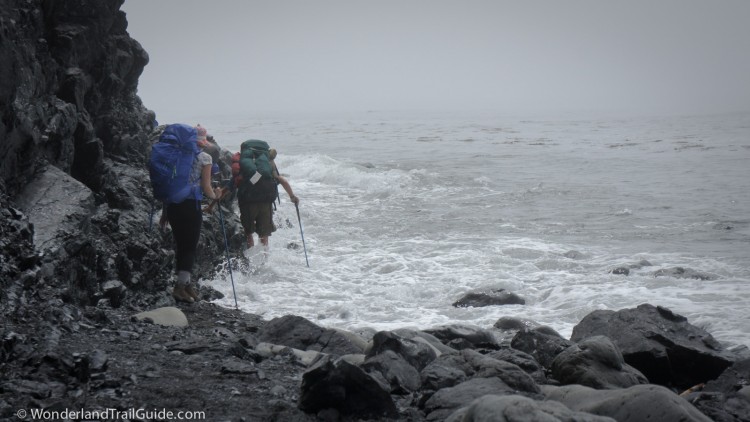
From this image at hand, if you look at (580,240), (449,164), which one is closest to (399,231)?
(580,240)

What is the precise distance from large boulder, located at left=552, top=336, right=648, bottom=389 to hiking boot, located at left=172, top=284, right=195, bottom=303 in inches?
187

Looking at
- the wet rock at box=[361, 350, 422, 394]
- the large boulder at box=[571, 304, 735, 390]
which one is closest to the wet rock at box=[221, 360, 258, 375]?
the wet rock at box=[361, 350, 422, 394]

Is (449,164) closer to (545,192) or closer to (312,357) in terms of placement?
(545,192)

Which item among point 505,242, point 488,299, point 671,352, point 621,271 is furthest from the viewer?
point 505,242

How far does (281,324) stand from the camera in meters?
7.36

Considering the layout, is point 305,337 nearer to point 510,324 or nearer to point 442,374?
point 442,374

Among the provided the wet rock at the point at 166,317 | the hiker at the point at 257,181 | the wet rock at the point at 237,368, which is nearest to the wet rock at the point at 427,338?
the wet rock at the point at 237,368

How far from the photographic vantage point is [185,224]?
27.2ft

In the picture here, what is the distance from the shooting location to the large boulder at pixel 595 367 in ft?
19.0

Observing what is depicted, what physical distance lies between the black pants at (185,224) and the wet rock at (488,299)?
3.76 meters

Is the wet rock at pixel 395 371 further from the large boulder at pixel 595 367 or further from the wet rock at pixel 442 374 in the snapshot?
the large boulder at pixel 595 367

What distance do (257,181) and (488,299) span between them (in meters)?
4.19

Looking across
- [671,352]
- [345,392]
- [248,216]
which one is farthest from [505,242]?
[345,392]

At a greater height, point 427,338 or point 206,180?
point 206,180
